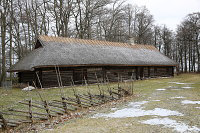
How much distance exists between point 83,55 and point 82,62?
4.65 feet

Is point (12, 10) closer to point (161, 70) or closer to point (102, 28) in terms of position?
point (102, 28)

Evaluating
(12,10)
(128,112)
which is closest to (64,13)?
(12,10)

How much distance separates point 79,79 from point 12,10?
37.5 feet

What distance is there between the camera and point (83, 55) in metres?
19.6

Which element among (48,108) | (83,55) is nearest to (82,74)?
(83,55)

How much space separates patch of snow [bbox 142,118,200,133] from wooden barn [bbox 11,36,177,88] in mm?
7518

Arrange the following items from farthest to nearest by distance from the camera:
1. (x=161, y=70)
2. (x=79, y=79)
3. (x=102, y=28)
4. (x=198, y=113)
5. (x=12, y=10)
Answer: (x=102, y=28), (x=161, y=70), (x=12, y=10), (x=79, y=79), (x=198, y=113)

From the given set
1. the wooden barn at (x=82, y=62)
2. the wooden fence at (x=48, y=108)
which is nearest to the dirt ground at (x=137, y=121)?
the wooden fence at (x=48, y=108)

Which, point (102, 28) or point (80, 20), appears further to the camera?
point (102, 28)

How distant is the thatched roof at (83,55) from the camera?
1725 cm

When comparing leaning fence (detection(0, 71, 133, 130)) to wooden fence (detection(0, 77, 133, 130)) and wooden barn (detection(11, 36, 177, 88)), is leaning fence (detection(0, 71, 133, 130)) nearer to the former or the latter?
wooden fence (detection(0, 77, 133, 130))

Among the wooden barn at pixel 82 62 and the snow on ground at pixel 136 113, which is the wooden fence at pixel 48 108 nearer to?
the snow on ground at pixel 136 113

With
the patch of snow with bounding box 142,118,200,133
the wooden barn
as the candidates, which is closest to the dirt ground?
the patch of snow with bounding box 142,118,200,133

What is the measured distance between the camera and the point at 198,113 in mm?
7359
